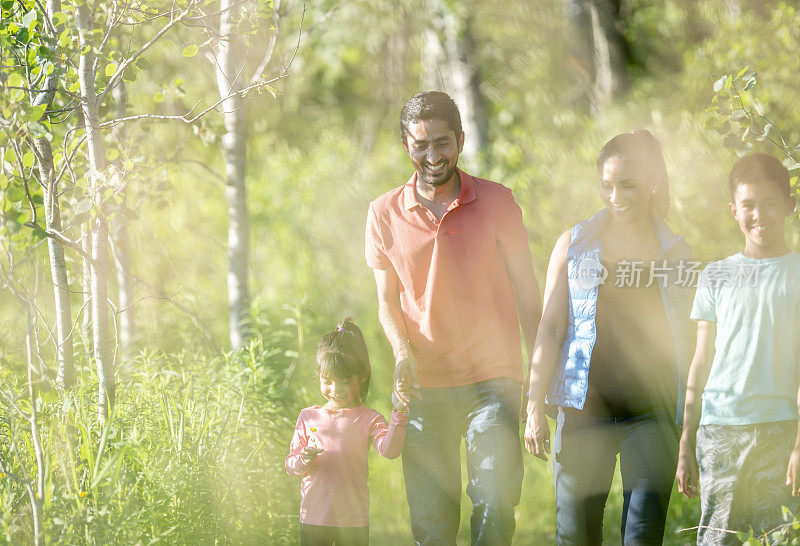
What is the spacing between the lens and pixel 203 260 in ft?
31.4

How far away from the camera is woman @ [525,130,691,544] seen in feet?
11.0

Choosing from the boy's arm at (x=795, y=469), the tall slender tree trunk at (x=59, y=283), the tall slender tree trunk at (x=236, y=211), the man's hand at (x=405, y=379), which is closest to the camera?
the boy's arm at (x=795, y=469)

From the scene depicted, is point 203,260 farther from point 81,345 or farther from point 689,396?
point 689,396

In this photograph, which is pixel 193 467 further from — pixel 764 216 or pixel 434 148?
pixel 764 216

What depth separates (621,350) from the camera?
3.38 meters

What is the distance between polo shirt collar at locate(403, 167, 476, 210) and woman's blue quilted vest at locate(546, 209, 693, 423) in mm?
417

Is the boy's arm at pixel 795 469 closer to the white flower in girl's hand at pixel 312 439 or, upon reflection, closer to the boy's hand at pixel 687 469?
the boy's hand at pixel 687 469

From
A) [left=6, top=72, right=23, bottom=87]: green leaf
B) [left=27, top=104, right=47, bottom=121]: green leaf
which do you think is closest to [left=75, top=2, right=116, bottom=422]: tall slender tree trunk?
[left=6, top=72, right=23, bottom=87]: green leaf

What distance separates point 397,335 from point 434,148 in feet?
2.34

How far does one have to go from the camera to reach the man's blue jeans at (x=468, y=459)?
3.48 metres

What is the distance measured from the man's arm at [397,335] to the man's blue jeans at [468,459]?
0.17 m

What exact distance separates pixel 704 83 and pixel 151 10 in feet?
20.8

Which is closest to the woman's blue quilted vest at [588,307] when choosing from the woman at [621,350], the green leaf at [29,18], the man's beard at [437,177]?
the woman at [621,350]

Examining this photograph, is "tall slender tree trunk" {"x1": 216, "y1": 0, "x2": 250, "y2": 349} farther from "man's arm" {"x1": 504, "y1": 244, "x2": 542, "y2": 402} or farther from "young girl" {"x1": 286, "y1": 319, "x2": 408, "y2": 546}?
"man's arm" {"x1": 504, "y1": 244, "x2": 542, "y2": 402}
